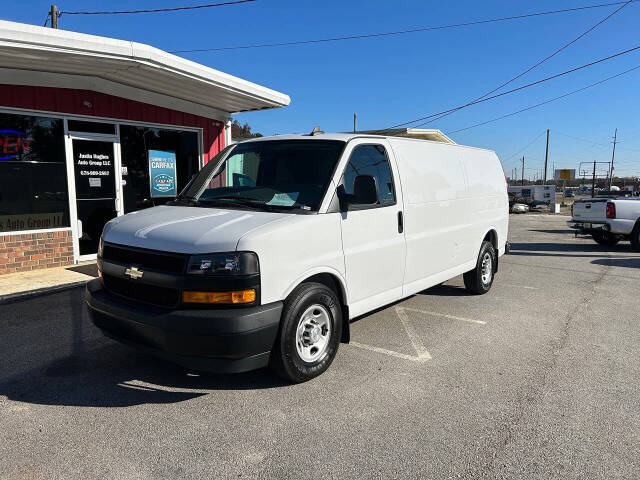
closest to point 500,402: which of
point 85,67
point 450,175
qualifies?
point 450,175

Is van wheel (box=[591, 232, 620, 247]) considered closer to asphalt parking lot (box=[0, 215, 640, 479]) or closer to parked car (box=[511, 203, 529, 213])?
asphalt parking lot (box=[0, 215, 640, 479])

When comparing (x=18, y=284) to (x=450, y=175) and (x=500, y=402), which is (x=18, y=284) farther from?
(x=500, y=402)

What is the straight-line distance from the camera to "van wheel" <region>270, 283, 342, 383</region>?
351cm

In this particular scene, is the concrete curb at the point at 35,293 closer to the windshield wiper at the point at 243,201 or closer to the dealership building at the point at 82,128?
the dealership building at the point at 82,128

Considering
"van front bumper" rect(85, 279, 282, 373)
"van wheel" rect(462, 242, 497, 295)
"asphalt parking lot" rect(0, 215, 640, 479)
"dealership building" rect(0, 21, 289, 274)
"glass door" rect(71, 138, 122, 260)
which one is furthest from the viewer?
"glass door" rect(71, 138, 122, 260)

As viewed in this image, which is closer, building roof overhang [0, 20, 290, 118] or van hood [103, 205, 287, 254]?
van hood [103, 205, 287, 254]

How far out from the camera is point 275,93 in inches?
392

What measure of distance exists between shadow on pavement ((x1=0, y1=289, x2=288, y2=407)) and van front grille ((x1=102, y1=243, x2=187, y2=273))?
3.33ft

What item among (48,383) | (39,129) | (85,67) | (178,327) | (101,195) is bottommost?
(48,383)

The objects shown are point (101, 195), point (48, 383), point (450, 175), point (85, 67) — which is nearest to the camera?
point (48, 383)

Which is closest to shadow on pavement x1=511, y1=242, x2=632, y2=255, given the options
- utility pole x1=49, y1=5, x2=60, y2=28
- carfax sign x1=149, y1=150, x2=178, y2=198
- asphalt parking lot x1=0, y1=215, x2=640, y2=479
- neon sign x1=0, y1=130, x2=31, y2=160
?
asphalt parking lot x1=0, y1=215, x2=640, y2=479

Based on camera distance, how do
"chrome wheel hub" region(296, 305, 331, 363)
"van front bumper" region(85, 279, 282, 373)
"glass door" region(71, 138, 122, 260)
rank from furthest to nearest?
"glass door" region(71, 138, 122, 260) → "chrome wheel hub" region(296, 305, 331, 363) → "van front bumper" region(85, 279, 282, 373)

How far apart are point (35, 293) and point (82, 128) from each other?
346 cm

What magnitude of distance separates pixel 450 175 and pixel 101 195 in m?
6.69
